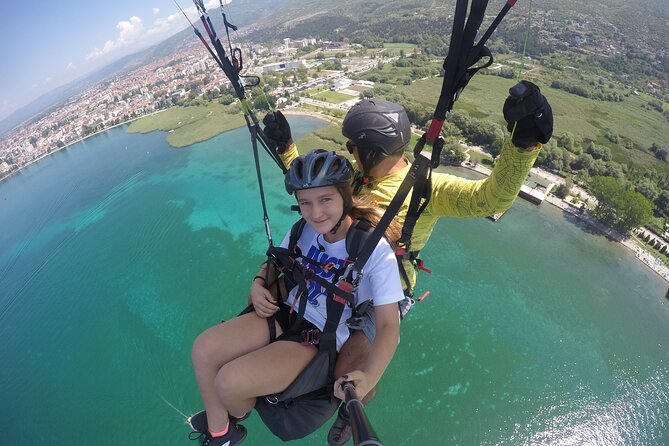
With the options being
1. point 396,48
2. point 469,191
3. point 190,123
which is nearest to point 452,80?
point 469,191

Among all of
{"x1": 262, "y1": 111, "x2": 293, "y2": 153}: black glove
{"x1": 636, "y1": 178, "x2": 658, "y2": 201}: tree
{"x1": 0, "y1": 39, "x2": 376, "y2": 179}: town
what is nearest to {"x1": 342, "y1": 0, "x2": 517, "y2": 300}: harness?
{"x1": 262, "y1": 111, "x2": 293, "y2": 153}: black glove

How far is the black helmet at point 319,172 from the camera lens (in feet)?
6.15

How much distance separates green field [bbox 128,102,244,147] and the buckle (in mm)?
32647

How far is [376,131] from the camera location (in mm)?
2020

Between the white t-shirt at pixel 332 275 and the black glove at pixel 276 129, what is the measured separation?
2.82ft

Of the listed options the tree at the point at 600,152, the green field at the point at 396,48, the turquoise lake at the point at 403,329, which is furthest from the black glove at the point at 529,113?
the green field at the point at 396,48

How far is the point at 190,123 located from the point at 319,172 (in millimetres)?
40228

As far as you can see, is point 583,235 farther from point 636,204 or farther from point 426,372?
point 426,372

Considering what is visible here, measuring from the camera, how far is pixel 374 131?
6.63 ft

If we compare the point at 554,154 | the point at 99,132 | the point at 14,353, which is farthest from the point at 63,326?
the point at 99,132

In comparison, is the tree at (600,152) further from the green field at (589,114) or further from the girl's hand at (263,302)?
the girl's hand at (263,302)

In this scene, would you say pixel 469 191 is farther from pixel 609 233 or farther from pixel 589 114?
pixel 589 114

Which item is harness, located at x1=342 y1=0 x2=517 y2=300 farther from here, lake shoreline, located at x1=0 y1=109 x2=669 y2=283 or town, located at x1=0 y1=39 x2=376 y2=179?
town, located at x1=0 y1=39 x2=376 y2=179

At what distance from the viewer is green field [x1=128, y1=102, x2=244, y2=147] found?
1267 inches
